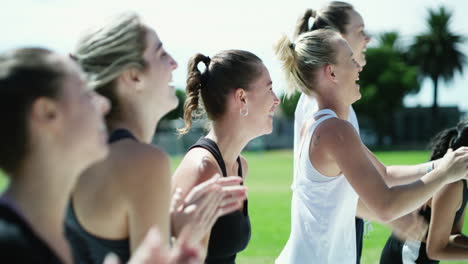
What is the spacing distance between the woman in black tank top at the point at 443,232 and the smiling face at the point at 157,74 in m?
2.02

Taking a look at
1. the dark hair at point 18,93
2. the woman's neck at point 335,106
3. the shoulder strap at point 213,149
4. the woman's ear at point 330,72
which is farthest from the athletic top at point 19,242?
the woman's ear at point 330,72

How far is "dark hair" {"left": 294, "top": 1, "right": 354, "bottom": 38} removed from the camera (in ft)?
14.3

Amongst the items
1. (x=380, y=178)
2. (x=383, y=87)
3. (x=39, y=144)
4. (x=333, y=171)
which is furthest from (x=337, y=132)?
(x=383, y=87)

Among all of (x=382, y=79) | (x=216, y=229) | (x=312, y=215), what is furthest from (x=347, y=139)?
→ (x=382, y=79)

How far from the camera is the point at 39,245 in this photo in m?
1.48

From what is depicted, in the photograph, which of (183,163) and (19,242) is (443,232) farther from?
(19,242)

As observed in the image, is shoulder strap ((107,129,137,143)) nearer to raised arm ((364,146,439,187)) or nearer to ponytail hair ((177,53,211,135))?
ponytail hair ((177,53,211,135))

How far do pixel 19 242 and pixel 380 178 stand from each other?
1994 mm

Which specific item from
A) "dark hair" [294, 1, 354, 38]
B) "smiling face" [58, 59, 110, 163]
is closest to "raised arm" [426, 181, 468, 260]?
"dark hair" [294, 1, 354, 38]

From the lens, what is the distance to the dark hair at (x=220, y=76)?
3.25m

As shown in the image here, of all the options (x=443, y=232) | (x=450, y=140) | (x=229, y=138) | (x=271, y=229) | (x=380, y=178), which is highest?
(x=229, y=138)

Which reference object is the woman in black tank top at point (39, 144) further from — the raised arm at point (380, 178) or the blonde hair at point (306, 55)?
the blonde hair at point (306, 55)

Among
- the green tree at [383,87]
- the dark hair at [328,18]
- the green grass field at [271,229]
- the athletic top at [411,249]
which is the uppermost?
the dark hair at [328,18]

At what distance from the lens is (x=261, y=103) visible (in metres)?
3.30
